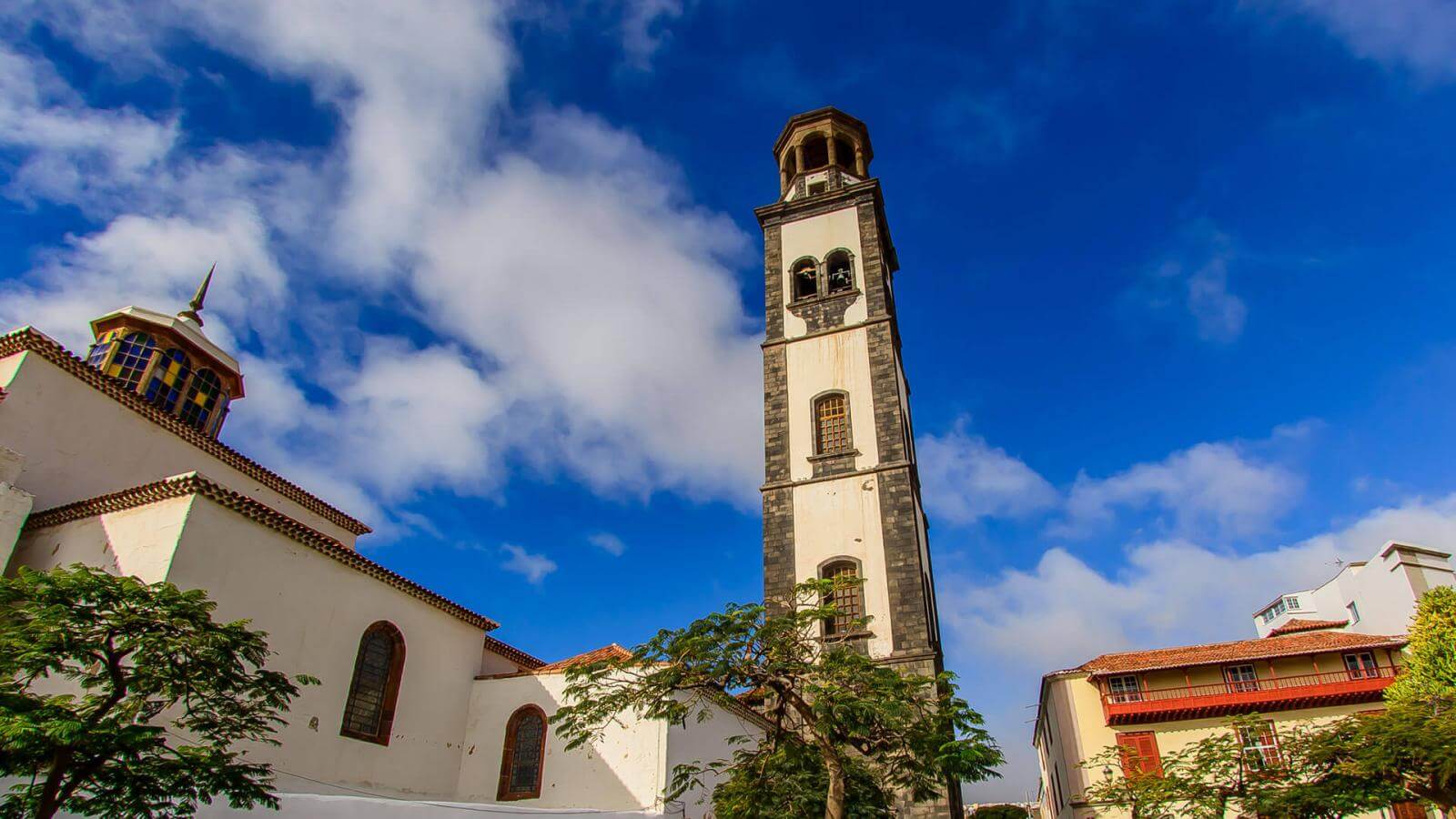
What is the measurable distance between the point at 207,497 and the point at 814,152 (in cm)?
2222

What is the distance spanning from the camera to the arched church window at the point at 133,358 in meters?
22.7

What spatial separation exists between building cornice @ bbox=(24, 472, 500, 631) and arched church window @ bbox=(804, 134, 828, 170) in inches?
772

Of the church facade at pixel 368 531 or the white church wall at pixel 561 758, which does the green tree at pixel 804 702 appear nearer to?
the church facade at pixel 368 531

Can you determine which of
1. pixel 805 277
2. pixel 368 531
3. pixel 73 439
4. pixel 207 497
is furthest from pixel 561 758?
pixel 805 277

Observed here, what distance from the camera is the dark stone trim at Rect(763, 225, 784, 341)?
24850 millimetres

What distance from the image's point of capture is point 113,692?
870cm

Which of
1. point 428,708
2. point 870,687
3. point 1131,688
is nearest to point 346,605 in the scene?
point 428,708

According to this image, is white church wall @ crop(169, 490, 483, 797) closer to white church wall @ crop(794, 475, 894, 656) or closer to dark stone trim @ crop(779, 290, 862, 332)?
white church wall @ crop(794, 475, 894, 656)

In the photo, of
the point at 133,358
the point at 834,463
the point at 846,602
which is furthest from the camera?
the point at 133,358

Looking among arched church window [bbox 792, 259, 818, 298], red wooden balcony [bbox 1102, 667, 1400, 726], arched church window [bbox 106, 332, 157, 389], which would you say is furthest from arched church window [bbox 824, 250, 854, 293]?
arched church window [bbox 106, 332, 157, 389]

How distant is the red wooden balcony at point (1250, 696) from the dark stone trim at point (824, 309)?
14.9m

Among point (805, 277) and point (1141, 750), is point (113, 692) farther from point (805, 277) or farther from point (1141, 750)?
point (1141, 750)

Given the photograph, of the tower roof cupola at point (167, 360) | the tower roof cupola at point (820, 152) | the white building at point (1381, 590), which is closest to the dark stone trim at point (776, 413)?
the tower roof cupola at point (820, 152)

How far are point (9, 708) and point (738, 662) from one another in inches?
339
